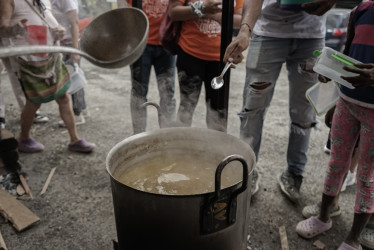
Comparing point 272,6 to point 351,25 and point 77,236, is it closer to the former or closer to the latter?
point 351,25

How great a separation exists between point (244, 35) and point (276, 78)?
77 cm

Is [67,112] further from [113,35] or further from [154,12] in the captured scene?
[113,35]

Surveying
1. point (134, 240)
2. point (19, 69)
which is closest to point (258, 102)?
point (134, 240)

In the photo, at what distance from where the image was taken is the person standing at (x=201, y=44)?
2.45 meters

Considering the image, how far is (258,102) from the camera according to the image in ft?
8.32

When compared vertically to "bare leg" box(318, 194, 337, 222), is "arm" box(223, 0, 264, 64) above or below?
above

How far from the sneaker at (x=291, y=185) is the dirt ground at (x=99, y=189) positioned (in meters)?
0.08

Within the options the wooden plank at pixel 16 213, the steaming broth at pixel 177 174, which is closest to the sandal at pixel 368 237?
the steaming broth at pixel 177 174

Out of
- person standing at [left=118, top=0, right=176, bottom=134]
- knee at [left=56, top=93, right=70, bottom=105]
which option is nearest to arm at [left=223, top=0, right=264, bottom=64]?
person standing at [left=118, top=0, right=176, bottom=134]

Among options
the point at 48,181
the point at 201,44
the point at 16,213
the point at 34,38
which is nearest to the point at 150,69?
the point at 201,44

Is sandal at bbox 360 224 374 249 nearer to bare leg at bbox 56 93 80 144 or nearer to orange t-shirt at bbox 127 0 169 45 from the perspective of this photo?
orange t-shirt at bbox 127 0 169 45

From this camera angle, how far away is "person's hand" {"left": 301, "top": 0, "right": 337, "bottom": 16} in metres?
2.05

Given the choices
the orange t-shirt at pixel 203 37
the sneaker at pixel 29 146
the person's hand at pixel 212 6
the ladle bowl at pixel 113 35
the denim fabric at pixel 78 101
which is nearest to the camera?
the ladle bowl at pixel 113 35

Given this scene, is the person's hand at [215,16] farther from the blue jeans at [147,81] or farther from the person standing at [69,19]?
the person standing at [69,19]
